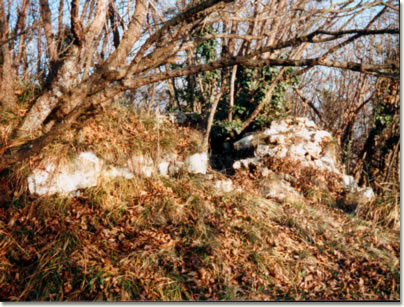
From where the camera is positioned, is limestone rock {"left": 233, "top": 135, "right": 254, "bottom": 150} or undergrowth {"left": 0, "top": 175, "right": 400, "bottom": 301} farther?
limestone rock {"left": 233, "top": 135, "right": 254, "bottom": 150}

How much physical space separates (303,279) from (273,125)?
3.04 m

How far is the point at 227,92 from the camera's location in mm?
5941

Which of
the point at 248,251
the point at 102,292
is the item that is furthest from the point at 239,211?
the point at 102,292

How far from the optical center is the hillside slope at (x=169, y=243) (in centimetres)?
258

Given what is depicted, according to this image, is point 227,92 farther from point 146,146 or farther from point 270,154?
point 146,146

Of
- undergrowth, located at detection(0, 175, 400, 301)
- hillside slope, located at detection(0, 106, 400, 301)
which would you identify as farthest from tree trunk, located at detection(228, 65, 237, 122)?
undergrowth, located at detection(0, 175, 400, 301)

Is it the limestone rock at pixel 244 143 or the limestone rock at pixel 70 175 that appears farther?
the limestone rock at pixel 244 143

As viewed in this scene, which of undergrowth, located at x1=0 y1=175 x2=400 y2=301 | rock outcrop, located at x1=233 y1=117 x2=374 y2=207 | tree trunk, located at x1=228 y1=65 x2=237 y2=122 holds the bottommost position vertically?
undergrowth, located at x1=0 y1=175 x2=400 y2=301

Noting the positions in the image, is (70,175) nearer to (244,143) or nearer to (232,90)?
(244,143)

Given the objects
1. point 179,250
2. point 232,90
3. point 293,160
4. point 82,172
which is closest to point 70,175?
point 82,172

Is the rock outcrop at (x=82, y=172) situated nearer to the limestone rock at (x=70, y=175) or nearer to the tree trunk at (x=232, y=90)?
the limestone rock at (x=70, y=175)

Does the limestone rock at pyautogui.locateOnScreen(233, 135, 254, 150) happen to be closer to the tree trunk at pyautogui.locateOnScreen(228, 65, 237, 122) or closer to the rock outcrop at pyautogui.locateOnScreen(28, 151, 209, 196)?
the tree trunk at pyautogui.locateOnScreen(228, 65, 237, 122)

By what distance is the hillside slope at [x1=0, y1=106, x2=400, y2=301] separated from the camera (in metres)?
2.58

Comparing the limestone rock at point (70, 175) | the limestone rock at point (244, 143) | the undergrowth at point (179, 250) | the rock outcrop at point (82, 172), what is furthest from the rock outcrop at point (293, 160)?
the limestone rock at point (70, 175)
